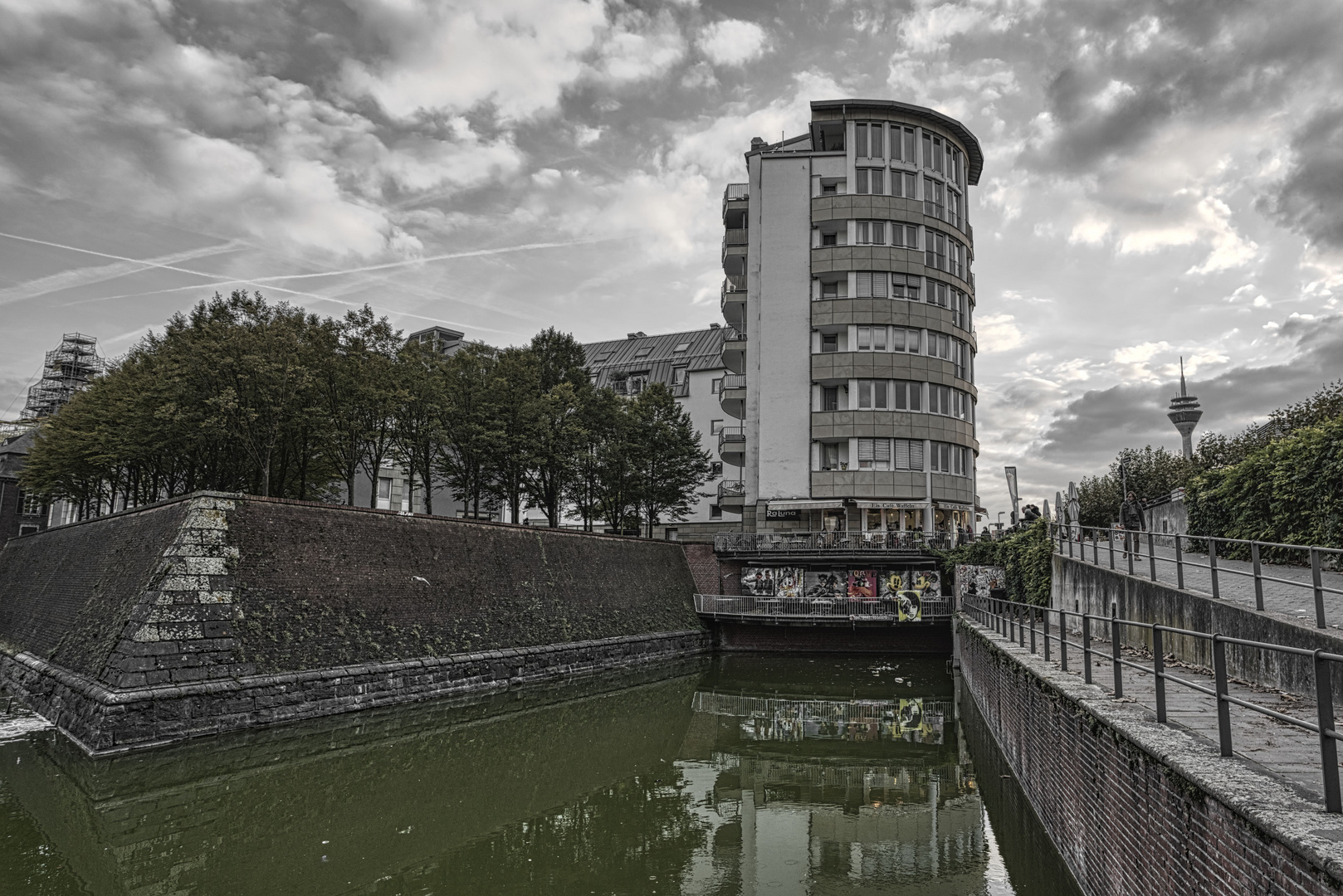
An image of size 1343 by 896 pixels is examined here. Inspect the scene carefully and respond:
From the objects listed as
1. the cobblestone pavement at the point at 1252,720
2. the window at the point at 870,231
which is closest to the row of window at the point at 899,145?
the window at the point at 870,231

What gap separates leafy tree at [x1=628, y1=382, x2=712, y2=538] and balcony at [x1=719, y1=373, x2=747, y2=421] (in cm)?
419

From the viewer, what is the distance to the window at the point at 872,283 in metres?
41.1

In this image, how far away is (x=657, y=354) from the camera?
227ft

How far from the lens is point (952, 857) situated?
10.4 m

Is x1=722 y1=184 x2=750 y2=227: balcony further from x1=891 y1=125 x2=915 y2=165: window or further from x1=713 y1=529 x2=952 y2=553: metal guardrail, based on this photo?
x1=713 y1=529 x2=952 y2=553: metal guardrail

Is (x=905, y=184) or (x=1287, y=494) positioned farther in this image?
(x=905, y=184)

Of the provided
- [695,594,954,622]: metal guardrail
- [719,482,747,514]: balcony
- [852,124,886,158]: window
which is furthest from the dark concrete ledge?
[852,124,886,158]: window

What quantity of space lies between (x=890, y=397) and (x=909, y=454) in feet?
9.23

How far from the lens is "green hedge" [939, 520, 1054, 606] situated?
2253 cm

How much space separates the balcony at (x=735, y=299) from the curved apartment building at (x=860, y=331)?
6.43 feet

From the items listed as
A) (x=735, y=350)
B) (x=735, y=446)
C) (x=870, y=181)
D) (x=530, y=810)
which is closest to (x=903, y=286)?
(x=870, y=181)

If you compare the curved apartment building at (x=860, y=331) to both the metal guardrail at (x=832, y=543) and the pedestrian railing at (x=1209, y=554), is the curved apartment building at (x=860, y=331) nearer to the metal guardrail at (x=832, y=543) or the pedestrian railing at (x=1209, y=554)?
the metal guardrail at (x=832, y=543)

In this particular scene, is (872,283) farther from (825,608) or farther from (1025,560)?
(1025,560)

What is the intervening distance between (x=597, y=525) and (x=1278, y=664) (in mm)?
51327
